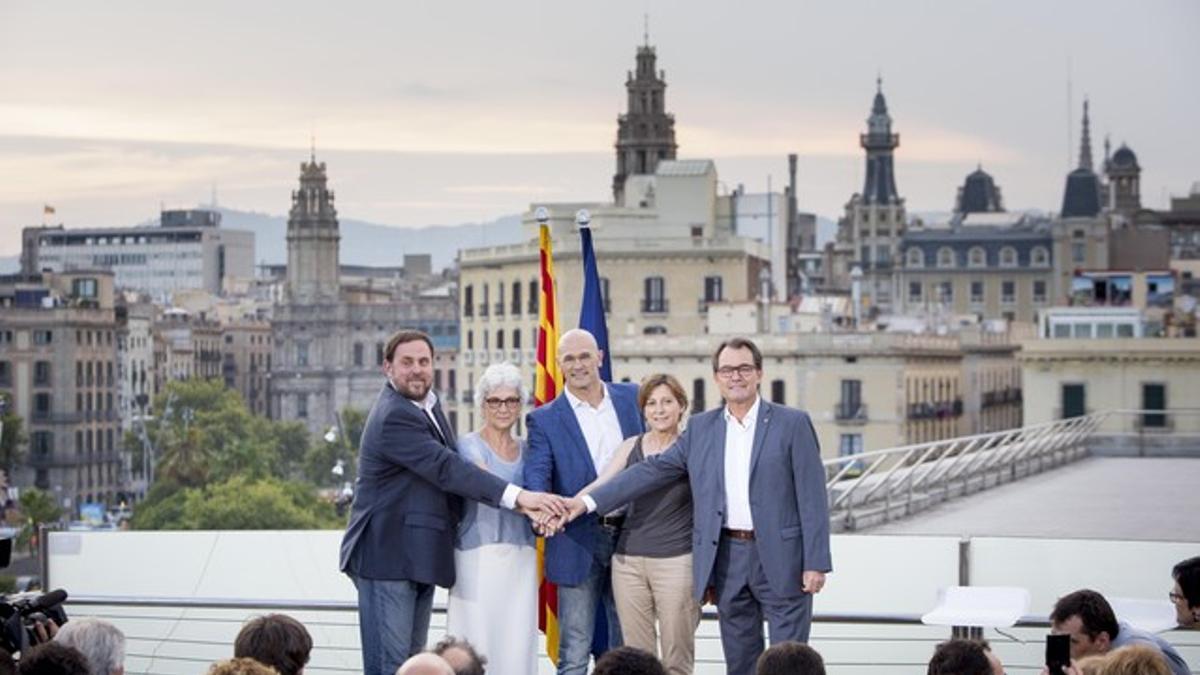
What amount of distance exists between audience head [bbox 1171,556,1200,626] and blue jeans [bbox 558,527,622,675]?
205 centimetres

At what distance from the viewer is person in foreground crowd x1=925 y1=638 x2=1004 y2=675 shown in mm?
7566

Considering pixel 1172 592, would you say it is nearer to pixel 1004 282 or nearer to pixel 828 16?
pixel 828 16

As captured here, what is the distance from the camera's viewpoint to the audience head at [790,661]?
7.56 metres

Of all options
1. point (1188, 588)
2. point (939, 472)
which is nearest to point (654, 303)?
point (939, 472)

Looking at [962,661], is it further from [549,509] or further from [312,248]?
[312,248]

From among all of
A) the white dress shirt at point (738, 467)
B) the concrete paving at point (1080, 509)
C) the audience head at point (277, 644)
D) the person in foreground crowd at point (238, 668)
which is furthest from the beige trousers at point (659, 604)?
the concrete paving at point (1080, 509)

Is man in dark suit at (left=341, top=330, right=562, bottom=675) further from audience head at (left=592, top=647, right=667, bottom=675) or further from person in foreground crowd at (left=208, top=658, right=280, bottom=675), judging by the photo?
person in foreground crowd at (left=208, top=658, right=280, bottom=675)

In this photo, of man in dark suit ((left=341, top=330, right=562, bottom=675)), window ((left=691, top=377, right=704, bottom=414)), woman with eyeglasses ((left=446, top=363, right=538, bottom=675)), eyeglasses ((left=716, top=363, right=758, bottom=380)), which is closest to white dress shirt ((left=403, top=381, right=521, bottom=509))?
man in dark suit ((left=341, top=330, right=562, bottom=675))

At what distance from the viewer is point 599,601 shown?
32.0 ft

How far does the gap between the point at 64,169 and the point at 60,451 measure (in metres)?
27.3

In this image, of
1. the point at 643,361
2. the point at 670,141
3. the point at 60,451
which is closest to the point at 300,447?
the point at 60,451

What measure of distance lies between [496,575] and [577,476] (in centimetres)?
46

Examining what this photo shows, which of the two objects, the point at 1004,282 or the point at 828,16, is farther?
the point at 1004,282

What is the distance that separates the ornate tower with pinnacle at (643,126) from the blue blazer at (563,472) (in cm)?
9707
